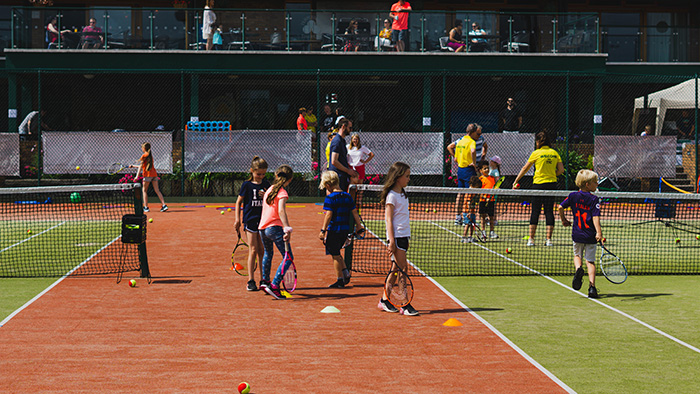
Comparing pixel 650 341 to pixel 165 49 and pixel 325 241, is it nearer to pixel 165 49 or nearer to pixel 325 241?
pixel 325 241

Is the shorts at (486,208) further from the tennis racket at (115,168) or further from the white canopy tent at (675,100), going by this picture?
the white canopy tent at (675,100)

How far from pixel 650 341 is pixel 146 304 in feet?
16.2

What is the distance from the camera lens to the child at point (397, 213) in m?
7.60

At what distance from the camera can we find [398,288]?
778cm

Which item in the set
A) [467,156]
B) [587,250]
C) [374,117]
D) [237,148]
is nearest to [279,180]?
[587,250]

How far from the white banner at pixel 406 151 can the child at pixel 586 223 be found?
11.1 m

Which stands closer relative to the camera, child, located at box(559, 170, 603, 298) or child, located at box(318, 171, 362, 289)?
child, located at box(559, 170, 603, 298)

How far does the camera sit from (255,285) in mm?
8852

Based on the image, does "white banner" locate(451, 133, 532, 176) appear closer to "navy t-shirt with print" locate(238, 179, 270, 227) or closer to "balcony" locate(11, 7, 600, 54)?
"balcony" locate(11, 7, 600, 54)

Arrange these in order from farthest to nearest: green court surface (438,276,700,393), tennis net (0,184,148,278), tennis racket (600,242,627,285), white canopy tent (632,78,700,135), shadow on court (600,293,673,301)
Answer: white canopy tent (632,78,700,135) → tennis net (0,184,148,278) → tennis racket (600,242,627,285) → shadow on court (600,293,673,301) → green court surface (438,276,700,393)

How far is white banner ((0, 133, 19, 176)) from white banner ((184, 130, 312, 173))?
424 centimetres

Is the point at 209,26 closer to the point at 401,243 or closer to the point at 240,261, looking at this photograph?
the point at 240,261

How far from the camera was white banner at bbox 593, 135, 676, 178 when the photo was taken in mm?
20234

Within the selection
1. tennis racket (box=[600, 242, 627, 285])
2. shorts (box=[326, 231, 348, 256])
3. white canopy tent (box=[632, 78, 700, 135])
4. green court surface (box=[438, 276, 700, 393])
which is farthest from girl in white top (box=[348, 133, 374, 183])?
white canopy tent (box=[632, 78, 700, 135])
